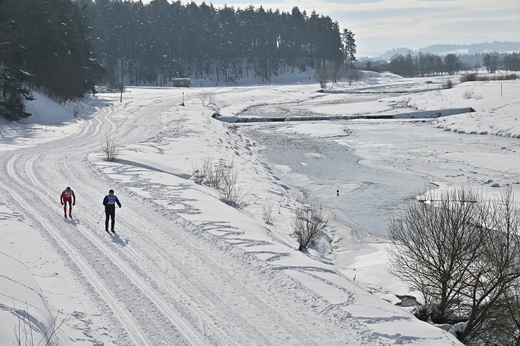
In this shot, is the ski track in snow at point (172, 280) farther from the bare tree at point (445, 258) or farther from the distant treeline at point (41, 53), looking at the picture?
the distant treeline at point (41, 53)

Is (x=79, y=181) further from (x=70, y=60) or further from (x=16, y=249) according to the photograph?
(x=70, y=60)

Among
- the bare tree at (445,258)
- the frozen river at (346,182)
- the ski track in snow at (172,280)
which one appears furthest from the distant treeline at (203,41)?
the bare tree at (445,258)

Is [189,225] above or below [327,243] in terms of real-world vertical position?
above

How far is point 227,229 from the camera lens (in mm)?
17703

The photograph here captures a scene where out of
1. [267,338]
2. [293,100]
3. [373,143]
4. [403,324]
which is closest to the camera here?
[267,338]

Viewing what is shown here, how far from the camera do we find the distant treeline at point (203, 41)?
11325 cm

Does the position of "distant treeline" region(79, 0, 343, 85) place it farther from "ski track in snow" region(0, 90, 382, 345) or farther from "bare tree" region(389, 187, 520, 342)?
"bare tree" region(389, 187, 520, 342)

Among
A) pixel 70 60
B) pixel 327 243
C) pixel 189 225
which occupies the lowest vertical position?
pixel 327 243

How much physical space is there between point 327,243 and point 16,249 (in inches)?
409

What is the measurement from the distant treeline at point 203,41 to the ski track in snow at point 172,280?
84796mm

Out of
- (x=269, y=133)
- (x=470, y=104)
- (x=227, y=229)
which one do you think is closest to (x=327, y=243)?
(x=227, y=229)

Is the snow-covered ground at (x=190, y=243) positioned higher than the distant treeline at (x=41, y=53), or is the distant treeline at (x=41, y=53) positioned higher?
the distant treeline at (x=41, y=53)

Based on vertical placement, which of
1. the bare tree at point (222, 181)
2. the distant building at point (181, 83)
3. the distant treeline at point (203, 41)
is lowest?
the bare tree at point (222, 181)

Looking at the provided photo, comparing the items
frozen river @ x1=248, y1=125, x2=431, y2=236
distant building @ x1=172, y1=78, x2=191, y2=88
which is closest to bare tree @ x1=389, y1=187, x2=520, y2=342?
frozen river @ x1=248, y1=125, x2=431, y2=236
